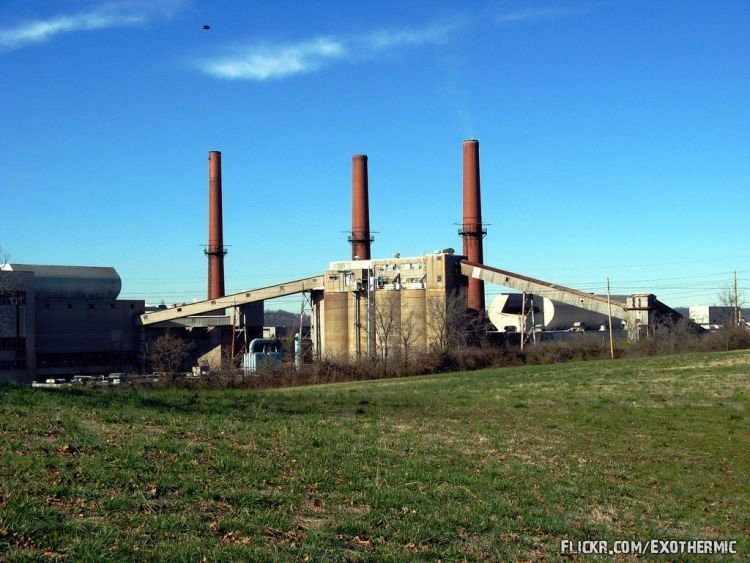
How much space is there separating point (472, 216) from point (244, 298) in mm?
19879

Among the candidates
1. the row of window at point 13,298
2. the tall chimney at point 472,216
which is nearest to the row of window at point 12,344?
the row of window at point 13,298

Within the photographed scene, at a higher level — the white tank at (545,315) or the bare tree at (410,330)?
the white tank at (545,315)

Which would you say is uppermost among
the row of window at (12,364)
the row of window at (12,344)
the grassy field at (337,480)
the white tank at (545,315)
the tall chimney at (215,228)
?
the tall chimney at (215,228)

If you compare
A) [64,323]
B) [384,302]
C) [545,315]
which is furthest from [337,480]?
[545,315]

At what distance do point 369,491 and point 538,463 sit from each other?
4.35 metres

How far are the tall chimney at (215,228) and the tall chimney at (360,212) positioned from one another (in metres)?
11.3

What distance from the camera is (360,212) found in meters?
67.7

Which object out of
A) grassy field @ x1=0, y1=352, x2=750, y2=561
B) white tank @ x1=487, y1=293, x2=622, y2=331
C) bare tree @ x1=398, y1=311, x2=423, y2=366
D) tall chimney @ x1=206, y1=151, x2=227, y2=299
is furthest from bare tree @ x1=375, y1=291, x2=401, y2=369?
grassy field @ x1=0, y1=352, x2=750, y2=561

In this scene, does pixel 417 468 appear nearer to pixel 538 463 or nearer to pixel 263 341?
pixel 538 463

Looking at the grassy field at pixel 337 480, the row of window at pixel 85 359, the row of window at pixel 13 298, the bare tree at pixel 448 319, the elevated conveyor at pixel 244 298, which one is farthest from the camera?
the elevated conveyor at pixel 244 298

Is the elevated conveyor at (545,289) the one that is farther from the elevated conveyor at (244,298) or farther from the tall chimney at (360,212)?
the elevated conveyor at (244,298)

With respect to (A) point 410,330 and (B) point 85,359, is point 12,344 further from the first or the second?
(A) point 410,330

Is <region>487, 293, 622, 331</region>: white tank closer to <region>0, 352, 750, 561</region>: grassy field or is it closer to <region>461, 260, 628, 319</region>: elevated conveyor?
<region>461, 260, 628, 319</region>: elevated conveyor

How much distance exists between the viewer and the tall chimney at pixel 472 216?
208 feet
